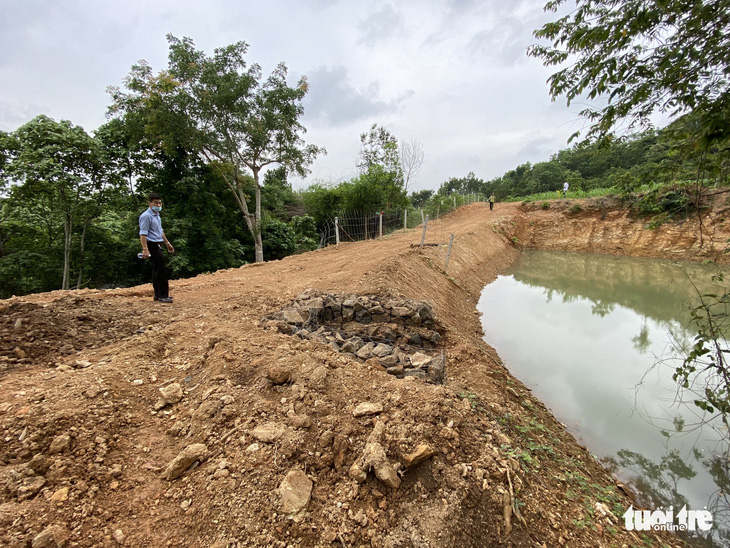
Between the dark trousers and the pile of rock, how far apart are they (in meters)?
1.80

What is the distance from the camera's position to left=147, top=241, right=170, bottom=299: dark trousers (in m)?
4.08

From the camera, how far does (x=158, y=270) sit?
410 cm

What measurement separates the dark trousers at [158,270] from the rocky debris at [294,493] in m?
3.64

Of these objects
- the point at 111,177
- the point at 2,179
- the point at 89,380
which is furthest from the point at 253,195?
the point at 89,380

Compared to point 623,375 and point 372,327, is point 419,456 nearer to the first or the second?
point 372,327

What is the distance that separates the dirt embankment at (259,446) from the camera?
1.46 m

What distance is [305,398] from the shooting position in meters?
2.19

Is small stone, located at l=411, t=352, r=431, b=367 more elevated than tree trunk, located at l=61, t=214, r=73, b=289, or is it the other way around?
tree trunk, located at l=61, t=214, r=73, b=289

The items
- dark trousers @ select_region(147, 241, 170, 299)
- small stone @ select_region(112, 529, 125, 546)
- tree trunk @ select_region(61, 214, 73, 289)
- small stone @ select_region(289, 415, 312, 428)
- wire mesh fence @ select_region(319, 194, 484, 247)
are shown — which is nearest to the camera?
small stone @ select_region(112, 529, 125, 546)

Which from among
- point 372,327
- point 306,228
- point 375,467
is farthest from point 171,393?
point 306,228

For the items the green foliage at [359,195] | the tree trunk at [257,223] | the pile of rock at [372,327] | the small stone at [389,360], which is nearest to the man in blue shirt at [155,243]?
the pile of rock at [372,327]

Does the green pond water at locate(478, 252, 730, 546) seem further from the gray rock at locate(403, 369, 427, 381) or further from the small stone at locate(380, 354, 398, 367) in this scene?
the small stone at locate(380, 354, 398, 367)

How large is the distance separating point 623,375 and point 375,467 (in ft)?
16.0

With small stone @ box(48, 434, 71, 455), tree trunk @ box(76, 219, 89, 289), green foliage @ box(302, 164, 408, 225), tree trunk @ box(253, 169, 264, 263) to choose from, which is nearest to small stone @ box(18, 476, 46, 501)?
small stone @ box(48, 434, 71, 455)
